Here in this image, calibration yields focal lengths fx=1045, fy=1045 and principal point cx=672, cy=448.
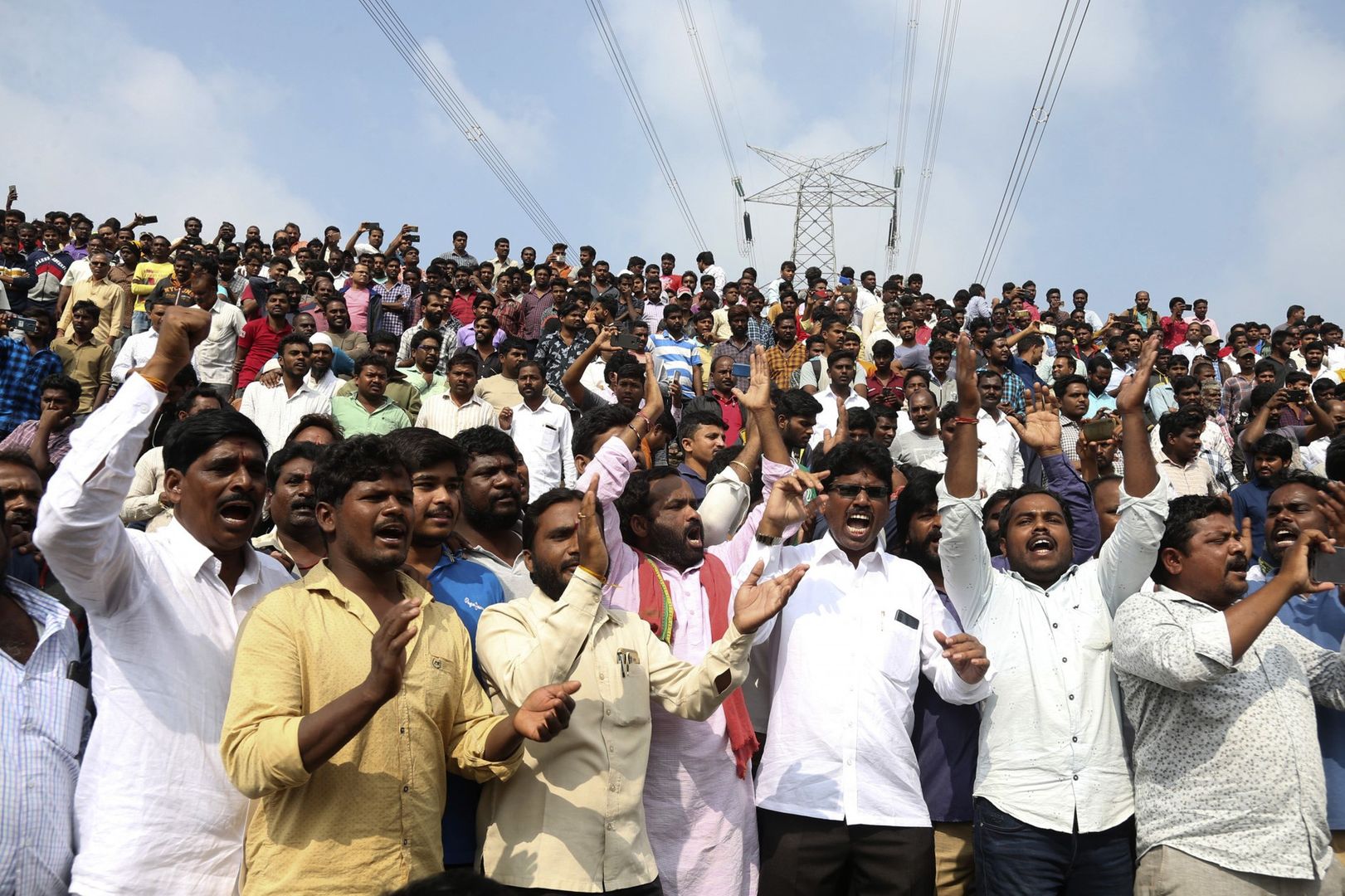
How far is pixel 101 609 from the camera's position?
297 cm

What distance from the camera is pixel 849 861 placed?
3.99m

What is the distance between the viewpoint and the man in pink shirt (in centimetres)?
1385

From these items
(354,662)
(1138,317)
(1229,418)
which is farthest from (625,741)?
(1138,317)

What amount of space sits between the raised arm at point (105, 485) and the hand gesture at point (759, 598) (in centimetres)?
193

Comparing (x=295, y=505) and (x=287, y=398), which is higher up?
(x=287, y=398)

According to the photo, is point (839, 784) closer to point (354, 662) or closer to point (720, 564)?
point (720, 564)

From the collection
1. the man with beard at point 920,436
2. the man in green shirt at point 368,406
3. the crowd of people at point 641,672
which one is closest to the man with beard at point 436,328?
the man in green shirt at point 368,406

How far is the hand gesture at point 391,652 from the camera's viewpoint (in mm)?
2674

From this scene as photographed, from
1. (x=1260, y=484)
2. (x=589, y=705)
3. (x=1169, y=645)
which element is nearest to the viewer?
(x=589, y=705)

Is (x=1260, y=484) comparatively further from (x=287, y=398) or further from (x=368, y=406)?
(x=287, y=398)

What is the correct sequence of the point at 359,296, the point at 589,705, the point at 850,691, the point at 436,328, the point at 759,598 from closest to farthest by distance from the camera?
1. the point at 589,705
2. the point at 759,598
3. the point at 850,691
4. the point at 436,328
5. the point at 359,296

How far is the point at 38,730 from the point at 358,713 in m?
1.12

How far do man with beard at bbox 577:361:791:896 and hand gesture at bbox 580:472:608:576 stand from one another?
1.80 ft

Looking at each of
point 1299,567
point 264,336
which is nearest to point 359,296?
point 264,336
